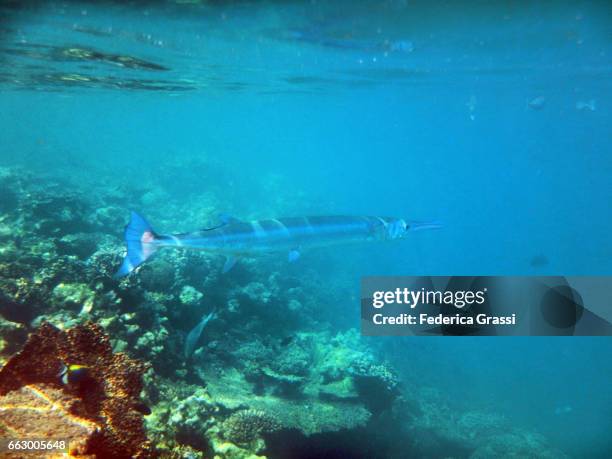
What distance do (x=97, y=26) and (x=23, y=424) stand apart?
1277 cm

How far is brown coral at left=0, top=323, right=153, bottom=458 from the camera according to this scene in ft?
12.3

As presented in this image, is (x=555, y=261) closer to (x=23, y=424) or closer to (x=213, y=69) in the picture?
(x=213, y=69)

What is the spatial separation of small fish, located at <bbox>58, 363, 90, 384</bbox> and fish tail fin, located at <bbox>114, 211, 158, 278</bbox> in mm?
2048

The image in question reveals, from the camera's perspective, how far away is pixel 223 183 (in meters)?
31.5

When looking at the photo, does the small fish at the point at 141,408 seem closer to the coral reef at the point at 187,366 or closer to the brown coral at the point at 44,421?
the coral reef at the point at 187,366

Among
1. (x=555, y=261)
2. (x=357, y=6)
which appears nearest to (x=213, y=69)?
(x=357, y=6)

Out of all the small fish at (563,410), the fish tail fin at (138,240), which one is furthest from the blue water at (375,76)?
the fish tail fin at (138,240)

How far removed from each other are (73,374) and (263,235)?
13.7 feet

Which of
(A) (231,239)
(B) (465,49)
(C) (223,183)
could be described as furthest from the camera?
(C) (223,183)

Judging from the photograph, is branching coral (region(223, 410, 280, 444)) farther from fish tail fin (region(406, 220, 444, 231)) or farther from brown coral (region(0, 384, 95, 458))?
fish tail fin (region(406, 220, 444, 231))

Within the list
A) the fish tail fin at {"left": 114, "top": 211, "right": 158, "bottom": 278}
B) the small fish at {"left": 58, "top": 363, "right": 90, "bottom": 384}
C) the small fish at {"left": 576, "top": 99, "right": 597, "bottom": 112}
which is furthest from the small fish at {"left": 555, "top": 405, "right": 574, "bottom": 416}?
the small fish at {"left": 58, "top": 363, "right": 90, "bottom": 384}

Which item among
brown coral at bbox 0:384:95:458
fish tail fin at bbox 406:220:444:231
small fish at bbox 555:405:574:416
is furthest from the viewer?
small fish at bbox 555:405:574:416

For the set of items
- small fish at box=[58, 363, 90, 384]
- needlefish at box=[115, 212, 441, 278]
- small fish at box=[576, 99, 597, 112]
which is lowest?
small fish at box=[58, 363, 90, 384]

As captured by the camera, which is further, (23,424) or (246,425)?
(246,425)
